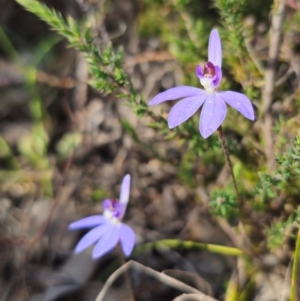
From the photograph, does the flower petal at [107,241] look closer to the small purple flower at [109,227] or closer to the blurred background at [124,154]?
the small purple flower at [109,227]

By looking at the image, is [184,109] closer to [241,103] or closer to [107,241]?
[241,103]

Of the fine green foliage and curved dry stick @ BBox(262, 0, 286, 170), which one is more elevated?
curved dry stick @ BBox(262, 0, 286, 170)

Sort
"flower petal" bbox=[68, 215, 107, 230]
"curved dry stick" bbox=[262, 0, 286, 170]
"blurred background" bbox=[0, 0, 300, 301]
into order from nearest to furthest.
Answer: "flower petal" bbox=[68, 215, 107, 230]
"curved dry stick" bbox=[262, 0, 286, 170]
"blurred background" bbox=[0, 0, 300, 301]

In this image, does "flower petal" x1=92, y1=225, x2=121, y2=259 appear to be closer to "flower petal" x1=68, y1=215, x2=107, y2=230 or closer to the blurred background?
"flower petal" x1=68, y1=215, x2=107, y2=230

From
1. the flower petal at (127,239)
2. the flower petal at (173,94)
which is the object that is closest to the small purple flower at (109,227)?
the flower petal at (127,239)

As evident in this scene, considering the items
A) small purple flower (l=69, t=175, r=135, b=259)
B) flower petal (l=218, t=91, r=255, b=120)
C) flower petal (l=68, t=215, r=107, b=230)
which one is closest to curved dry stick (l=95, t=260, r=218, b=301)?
small purple flower (l=69, t=175, r=135, b=259)

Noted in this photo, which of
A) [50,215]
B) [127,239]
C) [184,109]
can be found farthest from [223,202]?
[50,215]
